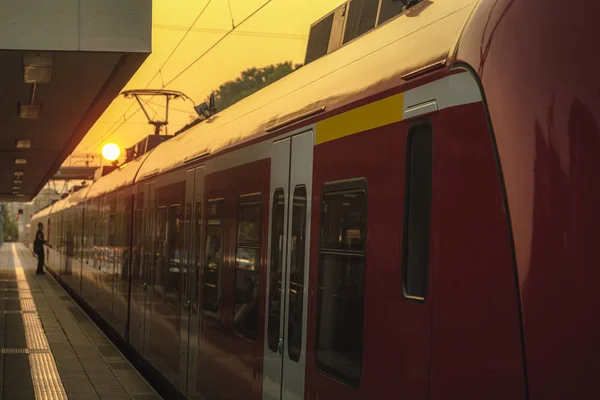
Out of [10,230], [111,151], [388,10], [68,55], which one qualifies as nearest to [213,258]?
[68,55]

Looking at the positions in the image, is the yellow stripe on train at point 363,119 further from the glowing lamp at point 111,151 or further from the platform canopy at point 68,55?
the glowing lamp at point 111,151

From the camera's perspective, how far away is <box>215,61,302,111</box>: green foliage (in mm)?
92938

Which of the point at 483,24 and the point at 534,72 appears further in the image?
the point at 483,24

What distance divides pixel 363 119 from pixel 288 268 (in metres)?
1.46

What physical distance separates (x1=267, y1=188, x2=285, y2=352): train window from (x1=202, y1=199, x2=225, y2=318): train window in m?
1.69

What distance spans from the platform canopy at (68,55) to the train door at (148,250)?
1361mm

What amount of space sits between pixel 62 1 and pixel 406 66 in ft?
15.8

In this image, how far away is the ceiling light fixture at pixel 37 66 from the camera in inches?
368

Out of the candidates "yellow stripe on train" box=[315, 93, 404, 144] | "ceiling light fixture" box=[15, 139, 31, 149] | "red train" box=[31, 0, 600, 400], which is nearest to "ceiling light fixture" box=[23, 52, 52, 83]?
"red train" box=[31, 0, 600, 400]

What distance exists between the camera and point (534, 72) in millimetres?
3434

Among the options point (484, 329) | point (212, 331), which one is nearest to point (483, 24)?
point (484, 329)

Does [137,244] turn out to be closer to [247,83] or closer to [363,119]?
[363,119]

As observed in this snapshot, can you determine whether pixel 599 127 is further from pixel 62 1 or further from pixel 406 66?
pixel 62 1

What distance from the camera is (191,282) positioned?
9.32 m
